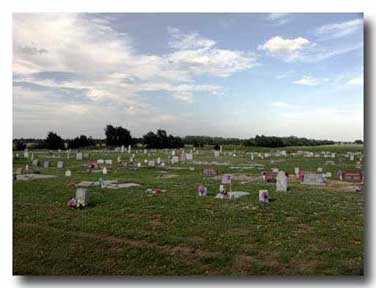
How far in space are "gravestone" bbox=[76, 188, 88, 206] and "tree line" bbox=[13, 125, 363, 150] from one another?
799 mm

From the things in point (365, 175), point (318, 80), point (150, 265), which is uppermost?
point (318, 80)

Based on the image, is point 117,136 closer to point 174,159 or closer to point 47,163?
point 174,159

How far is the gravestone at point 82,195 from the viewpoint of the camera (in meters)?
5.65

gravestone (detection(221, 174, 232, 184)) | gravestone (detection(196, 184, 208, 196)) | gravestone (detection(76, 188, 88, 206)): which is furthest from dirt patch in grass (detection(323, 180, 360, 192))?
gravestone (detection(76, 188, 88, 206))

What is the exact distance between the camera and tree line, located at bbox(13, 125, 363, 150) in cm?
582

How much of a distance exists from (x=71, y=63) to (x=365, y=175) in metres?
4.55

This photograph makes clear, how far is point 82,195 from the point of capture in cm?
567

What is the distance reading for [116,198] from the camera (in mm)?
5957

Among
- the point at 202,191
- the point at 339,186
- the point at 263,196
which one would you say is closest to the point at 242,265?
the point at 263,196

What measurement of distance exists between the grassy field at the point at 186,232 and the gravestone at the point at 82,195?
11 cm

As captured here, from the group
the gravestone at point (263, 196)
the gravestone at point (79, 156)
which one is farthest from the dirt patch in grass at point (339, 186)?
the gravestone at point (79, 156)

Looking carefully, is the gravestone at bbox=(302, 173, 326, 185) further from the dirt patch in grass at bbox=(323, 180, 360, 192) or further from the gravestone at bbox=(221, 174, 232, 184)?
the gravestone at bbox=(221, 174, 232, 184)
